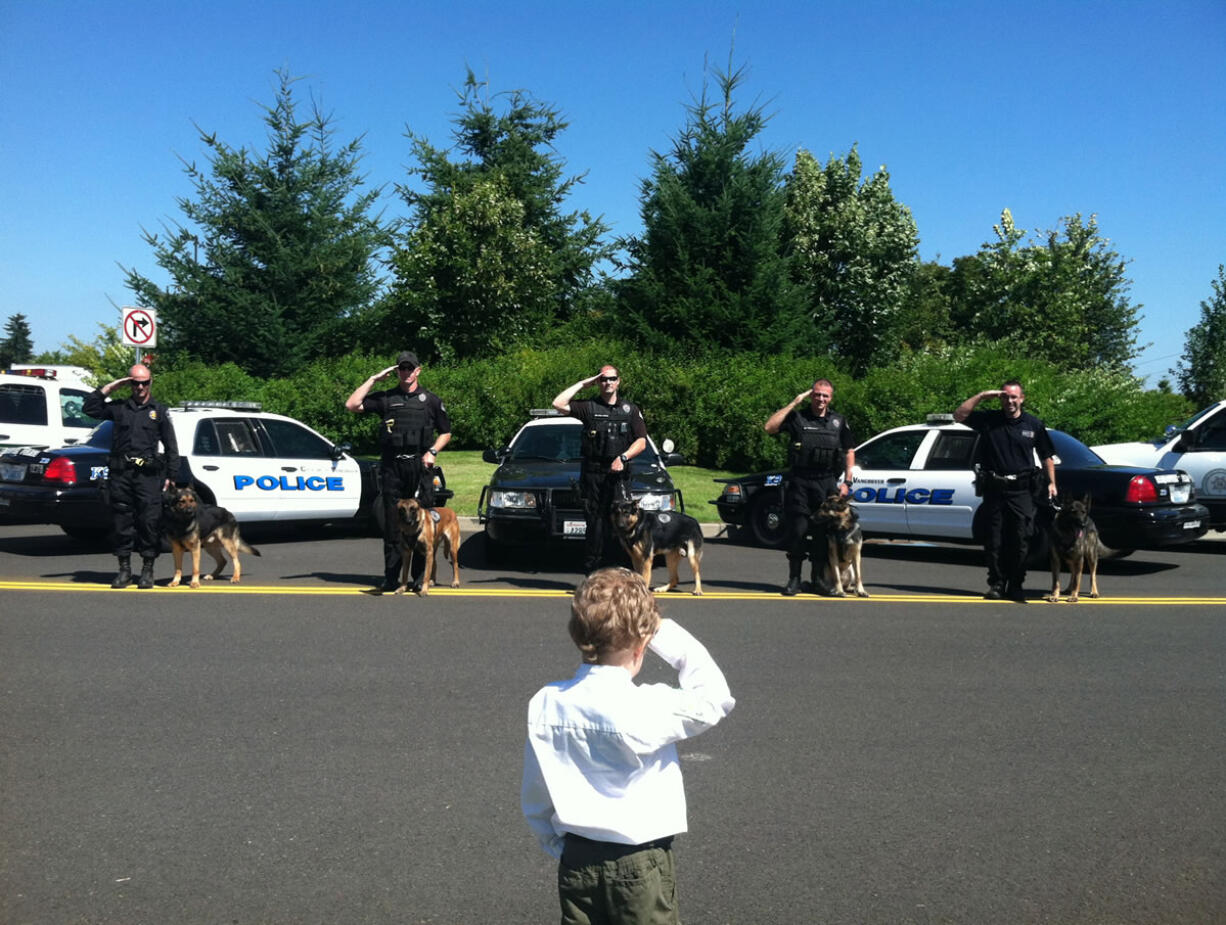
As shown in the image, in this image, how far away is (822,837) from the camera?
4504 millimetres

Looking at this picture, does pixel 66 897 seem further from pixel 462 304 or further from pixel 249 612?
pixel 462 304

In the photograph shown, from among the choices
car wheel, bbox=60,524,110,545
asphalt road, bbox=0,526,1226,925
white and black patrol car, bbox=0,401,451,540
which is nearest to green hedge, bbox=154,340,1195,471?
white and black patrol car, bbox=0,401,451,540

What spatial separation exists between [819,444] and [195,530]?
5.77 metres

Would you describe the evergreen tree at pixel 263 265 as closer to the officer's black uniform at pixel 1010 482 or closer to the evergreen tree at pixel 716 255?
the evergreen tree at pixel 716 255

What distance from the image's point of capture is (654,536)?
10.6 m

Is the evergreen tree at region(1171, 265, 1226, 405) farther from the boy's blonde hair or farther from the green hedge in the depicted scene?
the boy's blonde hair

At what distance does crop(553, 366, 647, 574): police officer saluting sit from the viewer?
10.4 m

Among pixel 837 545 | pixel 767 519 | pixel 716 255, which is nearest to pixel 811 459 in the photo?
pixel 837 545

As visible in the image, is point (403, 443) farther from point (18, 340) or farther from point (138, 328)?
point (18, 340)

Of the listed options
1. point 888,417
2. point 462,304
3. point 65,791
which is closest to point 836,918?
point 65,791

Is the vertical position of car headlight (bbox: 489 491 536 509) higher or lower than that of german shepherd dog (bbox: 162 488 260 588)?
higher

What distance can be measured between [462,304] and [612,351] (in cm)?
1047

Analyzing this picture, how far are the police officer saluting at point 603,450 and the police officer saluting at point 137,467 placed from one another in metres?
3.66

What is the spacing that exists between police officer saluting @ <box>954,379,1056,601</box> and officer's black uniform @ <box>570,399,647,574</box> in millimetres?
3004
